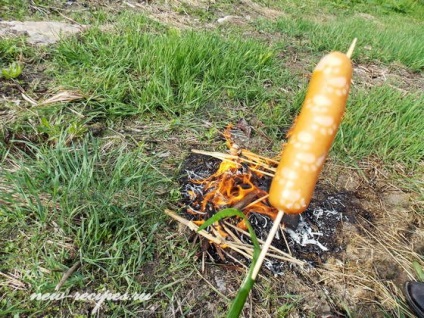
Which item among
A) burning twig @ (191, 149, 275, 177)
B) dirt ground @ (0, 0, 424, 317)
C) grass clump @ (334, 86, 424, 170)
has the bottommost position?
dirt ground @ (0, 0, 424, 317)

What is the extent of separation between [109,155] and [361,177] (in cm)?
171

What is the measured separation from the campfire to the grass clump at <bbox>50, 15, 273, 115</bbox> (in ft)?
1.88

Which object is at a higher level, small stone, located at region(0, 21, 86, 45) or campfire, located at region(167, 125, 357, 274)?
small stone, located at region(0, 21, 86, 45)

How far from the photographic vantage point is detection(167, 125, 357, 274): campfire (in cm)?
178

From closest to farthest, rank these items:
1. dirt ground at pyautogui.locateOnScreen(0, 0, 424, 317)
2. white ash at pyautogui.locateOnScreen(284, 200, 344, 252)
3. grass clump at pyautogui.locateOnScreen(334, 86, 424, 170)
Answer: dirt ground at pyautogui.locateOnScreen(0, 0, 424, 317) → white ash at pyautogui.locateOnScreen(284, 200, 344, 252) → grass clump at pyautogui.locateOnScreen(334, 86, 424, 170)

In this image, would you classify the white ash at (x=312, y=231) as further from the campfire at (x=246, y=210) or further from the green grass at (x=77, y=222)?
the green grass at (x=77, y=222)

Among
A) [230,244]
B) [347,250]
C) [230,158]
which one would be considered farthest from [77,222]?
[347,250]

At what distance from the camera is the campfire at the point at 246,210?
5.84ft

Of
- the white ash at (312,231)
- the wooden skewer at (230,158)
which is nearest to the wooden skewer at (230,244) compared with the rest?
the white ash at (312,231)

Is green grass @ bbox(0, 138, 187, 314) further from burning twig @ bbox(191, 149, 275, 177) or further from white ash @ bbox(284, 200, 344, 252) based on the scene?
white ash @ bbox(284, 200, 344, 252)

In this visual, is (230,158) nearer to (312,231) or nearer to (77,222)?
(312,231)

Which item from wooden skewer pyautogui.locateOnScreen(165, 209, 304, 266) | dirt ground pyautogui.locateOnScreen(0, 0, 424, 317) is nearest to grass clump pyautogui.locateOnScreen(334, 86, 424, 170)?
dirt ground pyautogui.locateOnScreen(0, 0, 424, 317)

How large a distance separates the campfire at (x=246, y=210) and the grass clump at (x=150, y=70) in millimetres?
572

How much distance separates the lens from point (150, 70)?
8.85 ft
